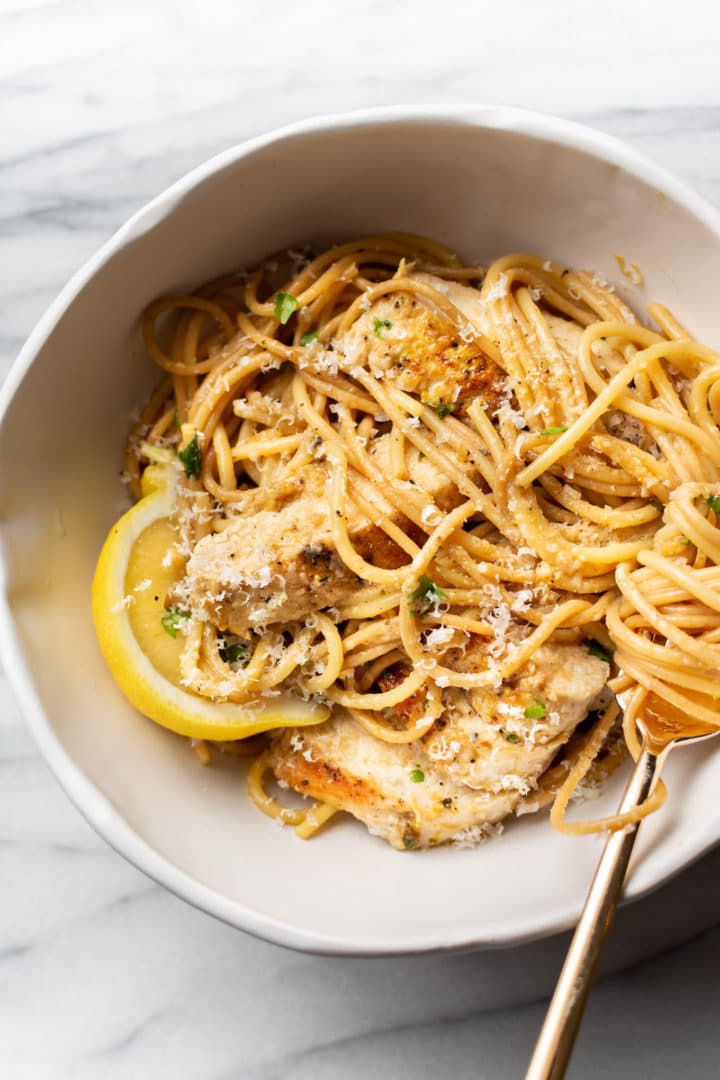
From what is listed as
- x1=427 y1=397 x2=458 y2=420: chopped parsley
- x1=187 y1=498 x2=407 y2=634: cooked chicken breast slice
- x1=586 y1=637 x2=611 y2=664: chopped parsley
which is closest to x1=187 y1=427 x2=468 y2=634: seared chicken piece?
x1=187 y1=498 x2=407 y2=634: cooked chicken breast slice

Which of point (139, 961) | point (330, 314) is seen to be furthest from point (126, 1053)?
point (330, 314)

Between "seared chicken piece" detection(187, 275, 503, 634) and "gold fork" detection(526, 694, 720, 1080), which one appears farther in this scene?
"seared chicken piece" detection(187, 275, 503, 634)

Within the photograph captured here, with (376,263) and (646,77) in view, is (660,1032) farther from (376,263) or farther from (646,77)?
(646,77)

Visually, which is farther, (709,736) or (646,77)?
(646,77)

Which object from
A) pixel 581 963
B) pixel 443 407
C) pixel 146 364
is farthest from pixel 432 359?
pixel 581 963

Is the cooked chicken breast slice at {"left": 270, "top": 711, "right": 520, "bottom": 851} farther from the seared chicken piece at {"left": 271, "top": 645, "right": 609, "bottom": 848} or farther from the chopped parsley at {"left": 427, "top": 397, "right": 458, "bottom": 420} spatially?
the chopped parsley at {"left": 427, "top": 397, "right": 458, "bottom": 420}

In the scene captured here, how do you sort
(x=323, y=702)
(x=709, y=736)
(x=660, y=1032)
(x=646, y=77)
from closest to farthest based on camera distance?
(x=709, y=736) < (x=323, y=702) < (x=660, y=1032) < (x=646, y=77)

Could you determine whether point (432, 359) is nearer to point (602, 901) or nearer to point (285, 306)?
point (285, 306)
